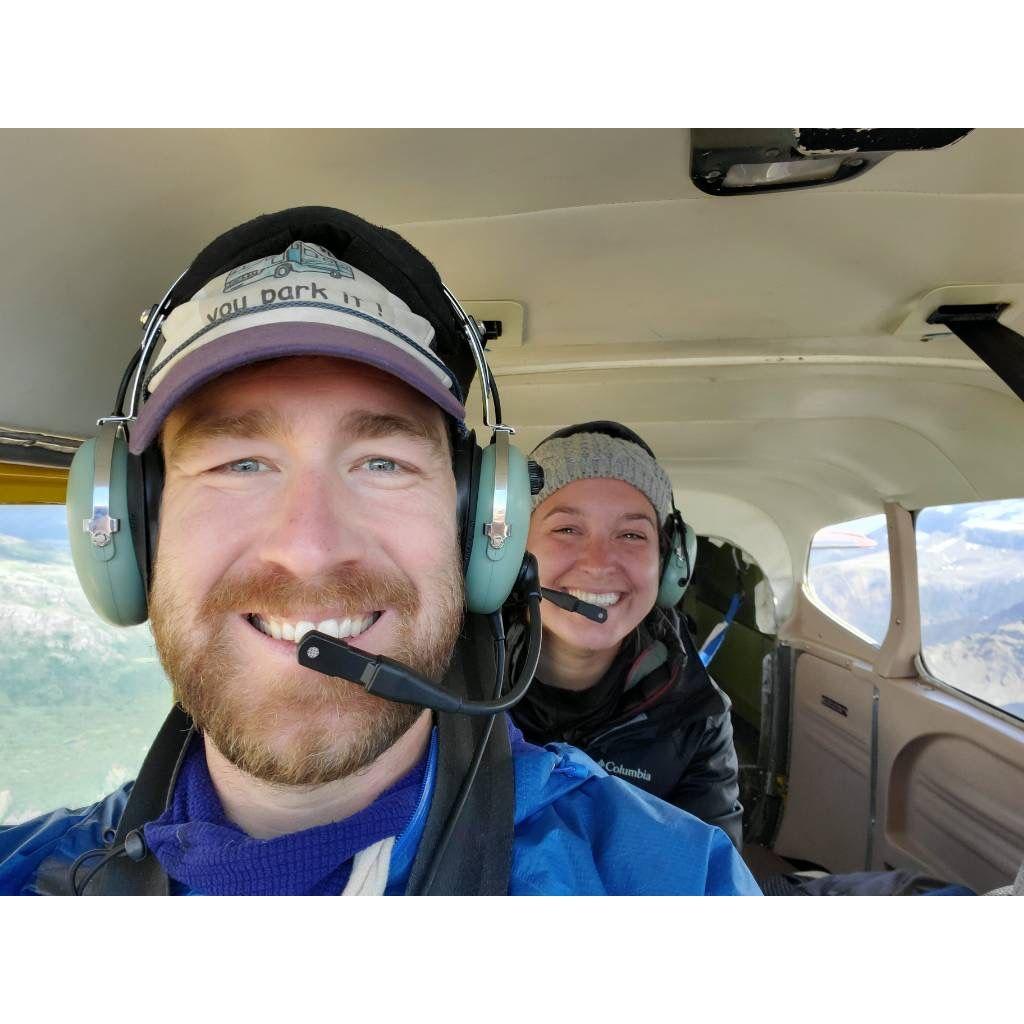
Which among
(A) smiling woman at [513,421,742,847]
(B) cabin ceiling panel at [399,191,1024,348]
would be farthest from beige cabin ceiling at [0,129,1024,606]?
(A) smiling woman at [513,421,742,847]

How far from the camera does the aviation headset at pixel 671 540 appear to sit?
2.47 metres

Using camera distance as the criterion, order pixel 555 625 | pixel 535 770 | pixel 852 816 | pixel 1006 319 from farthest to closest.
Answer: pixel 852 816, pixel 555 625, pixel 1006 319, pixel 535 770

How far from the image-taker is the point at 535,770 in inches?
42.9

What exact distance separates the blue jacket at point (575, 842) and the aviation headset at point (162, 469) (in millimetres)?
296

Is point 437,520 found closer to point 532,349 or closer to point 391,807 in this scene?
point 391,807

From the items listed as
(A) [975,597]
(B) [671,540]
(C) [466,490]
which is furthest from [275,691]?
(A) [975,597]

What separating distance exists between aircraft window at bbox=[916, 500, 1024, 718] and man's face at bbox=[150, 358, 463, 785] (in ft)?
7.28

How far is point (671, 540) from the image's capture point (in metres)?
2.51

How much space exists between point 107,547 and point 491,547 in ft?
1.84

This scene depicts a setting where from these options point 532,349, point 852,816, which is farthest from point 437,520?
point 852,816

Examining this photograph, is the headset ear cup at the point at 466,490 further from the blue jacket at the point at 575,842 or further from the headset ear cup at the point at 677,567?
the headset ear cup at the point at 677,567

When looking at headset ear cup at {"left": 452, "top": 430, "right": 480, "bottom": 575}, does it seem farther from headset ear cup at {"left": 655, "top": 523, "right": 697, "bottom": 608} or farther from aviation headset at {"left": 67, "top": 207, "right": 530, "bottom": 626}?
headset ear cup at {"left": 655, "top": 523, "right": 697, "bottom": 608}

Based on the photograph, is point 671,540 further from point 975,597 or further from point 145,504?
point 145,504

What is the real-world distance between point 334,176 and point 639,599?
1691mm
